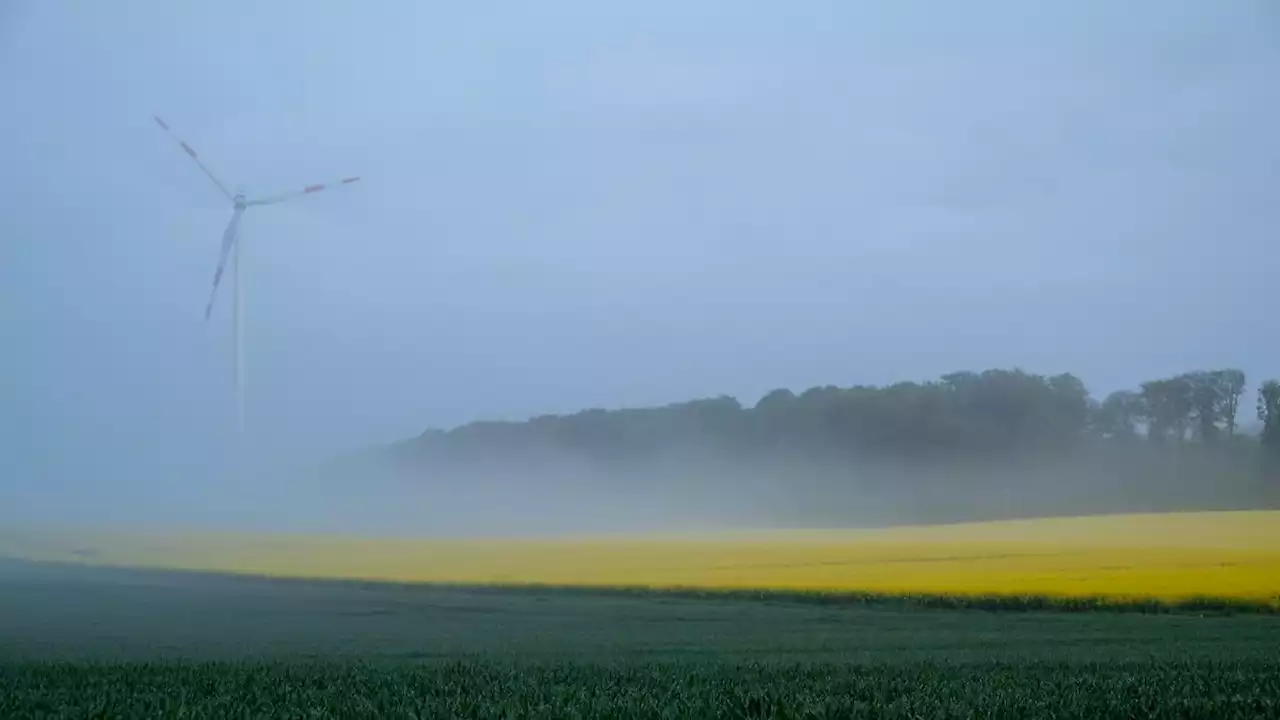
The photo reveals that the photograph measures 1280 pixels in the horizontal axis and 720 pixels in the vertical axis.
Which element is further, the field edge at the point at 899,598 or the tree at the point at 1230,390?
the tree at the point at 1230,390

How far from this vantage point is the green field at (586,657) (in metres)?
13.1

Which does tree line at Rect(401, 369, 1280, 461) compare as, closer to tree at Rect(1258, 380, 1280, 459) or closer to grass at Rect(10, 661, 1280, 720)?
tree at Rect(1258, 380, 1280, 459)

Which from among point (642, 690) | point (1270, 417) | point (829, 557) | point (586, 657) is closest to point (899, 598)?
point (829, 557)

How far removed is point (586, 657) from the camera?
847 inches

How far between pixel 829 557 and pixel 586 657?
70.4ft

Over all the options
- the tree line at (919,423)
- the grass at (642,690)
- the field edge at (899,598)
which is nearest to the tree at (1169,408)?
the tree line at (919,423)

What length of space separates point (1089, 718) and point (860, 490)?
6623 cm

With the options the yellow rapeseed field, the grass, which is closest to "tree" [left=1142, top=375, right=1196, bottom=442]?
the yellow rapeseed field

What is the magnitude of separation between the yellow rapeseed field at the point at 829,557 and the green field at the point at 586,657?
195cm

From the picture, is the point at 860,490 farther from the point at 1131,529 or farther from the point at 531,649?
the point at 531,649

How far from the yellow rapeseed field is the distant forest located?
649 inches

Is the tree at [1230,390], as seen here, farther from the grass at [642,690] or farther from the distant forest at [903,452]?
the grass at [642,690]

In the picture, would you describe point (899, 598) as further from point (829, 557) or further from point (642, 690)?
point (642, 690)

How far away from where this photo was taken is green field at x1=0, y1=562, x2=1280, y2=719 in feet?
42.9
